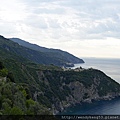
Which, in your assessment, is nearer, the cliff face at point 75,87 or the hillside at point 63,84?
the hillside at point 63,84

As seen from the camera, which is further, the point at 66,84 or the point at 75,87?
the point at 66,84

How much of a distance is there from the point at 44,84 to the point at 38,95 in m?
27.3

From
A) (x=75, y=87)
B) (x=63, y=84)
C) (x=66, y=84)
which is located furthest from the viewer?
(x=66, y=84)

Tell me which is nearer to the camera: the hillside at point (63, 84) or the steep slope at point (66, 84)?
the hillside at point (63, 84)

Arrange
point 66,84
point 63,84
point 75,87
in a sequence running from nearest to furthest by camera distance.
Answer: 1. point 75,87
2. point 63,84
3. point 66,84

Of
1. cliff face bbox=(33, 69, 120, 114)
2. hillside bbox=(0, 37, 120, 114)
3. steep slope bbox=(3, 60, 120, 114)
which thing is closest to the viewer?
hillside bbox=(0, 37, 120, 114)

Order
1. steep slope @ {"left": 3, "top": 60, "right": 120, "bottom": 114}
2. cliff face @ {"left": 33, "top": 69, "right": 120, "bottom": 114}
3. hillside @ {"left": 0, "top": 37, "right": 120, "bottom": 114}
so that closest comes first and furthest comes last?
hillside @ {"left": 0, "top": 37, "right": 120, "bottom": 114}
steep slope @ {"left": 3, "top": 60, "right": 120, "bottom": 114}
cliff face @ {"left": 33, "top": 69, "right": 120, "bottom": 114}

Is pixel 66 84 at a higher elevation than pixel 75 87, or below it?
higher

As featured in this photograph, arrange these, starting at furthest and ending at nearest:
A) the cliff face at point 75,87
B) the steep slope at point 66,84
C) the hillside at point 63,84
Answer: the cliff face at point 75,87 → the steep slope at point 66,84 → the hillside at point 63,84

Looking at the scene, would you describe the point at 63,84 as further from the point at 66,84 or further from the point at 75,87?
the point at 75,87

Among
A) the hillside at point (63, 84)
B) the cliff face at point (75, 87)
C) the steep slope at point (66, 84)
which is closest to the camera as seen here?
the hillside at point (63, 84)

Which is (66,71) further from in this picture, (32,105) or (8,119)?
(8,119)

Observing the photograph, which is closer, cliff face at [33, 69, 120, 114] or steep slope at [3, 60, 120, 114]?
steep slope at [3, 60, 120, 114]

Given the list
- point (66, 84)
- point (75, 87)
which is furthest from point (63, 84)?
point (75, 87)
